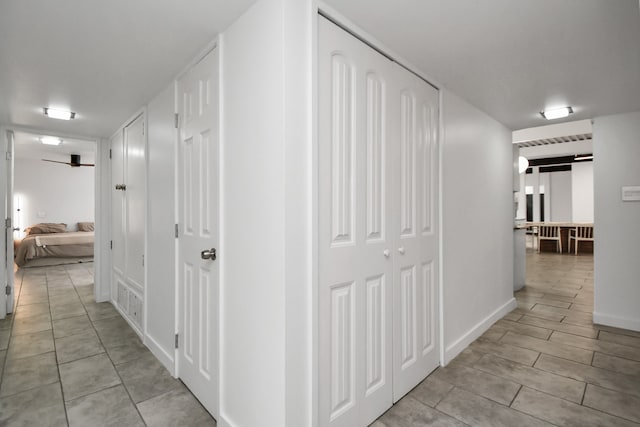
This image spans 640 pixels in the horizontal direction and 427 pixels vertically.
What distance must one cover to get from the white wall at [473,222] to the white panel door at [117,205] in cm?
343

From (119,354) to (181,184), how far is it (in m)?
1.65

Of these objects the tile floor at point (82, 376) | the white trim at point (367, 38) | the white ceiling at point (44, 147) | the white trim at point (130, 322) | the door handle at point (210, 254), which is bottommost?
the tile floor at point (82, 376)

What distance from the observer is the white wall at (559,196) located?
1120 centimetres

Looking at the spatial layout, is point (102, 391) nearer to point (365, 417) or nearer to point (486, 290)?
point (365, 417)

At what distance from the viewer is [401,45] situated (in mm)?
1837

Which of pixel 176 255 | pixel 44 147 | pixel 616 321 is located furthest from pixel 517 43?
pixel 44 147

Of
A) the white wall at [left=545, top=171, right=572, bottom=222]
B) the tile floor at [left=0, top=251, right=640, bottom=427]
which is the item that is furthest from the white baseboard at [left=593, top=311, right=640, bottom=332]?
the white wall at [left=545, top=171, right=572, bottom=222]

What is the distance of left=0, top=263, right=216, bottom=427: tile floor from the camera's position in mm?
1846

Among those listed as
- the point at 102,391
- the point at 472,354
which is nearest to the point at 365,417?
the point at 472,354

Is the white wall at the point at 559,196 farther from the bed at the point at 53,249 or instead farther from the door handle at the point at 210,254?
the bed at the point at 53,249

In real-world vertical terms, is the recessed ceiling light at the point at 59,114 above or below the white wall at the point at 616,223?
above

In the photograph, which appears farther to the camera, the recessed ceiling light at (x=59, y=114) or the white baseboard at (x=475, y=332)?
the recessed ceiling light at (x=59, y=114)

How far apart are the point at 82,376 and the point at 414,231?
265cm

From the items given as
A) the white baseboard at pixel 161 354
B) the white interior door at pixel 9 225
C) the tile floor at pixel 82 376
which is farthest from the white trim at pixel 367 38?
the white interior door at pixel 9 225
